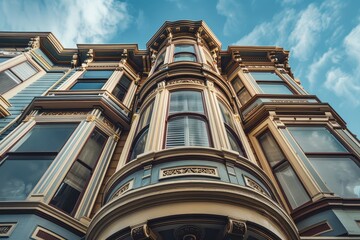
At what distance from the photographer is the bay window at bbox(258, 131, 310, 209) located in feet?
23.7

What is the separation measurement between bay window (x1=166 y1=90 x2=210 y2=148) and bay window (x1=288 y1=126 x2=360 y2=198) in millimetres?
3444

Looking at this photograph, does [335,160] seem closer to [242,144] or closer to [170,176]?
[242,144]

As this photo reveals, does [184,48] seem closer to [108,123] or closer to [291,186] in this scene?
[108,123]

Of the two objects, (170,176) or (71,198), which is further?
(71,198)

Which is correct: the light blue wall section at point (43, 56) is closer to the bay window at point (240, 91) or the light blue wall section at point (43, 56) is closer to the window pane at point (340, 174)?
the bay window at point (240, 91)

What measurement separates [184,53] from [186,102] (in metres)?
5.15

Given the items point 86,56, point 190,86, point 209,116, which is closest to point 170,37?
point 86,56

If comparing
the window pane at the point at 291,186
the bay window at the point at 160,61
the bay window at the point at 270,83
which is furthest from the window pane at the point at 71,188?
the bay window at the point at 270,83

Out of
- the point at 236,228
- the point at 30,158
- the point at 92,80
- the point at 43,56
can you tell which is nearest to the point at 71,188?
the point at 30,158

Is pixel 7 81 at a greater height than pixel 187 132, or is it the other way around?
pixel 7 81

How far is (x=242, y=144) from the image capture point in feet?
24.2

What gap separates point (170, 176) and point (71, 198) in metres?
3.27

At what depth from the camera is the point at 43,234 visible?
5582mm

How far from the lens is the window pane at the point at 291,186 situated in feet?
23.5
